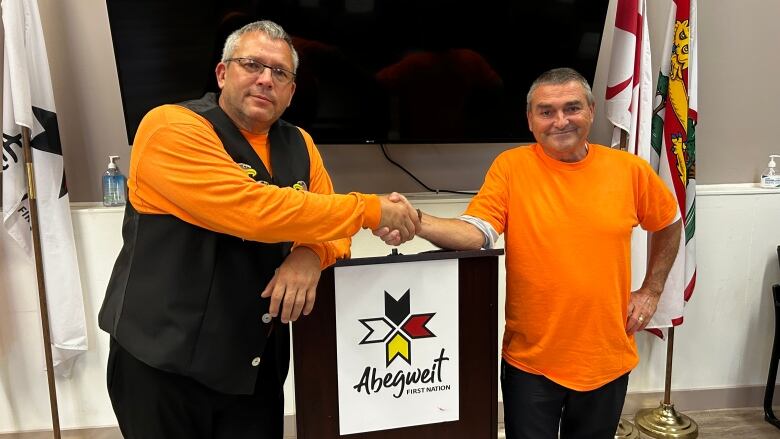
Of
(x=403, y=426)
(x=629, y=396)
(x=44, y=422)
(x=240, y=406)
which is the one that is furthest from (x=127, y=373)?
(x=629, y=396)

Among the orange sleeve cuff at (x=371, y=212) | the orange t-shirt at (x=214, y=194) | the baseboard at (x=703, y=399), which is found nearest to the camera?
the orange t-shirt at (x=214, y=194)

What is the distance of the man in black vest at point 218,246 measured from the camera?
3.76 ft

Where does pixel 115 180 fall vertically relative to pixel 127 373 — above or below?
above

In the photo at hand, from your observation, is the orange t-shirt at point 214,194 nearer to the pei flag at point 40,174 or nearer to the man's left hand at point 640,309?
the man's left hand at point 640,309

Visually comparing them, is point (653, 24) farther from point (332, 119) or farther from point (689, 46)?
point (332, 119)

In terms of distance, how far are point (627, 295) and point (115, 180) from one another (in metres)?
2.08

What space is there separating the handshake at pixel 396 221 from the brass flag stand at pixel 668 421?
A: 6.01ft

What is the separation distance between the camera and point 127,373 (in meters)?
1.30

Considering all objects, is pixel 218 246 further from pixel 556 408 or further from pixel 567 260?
pixel 556 408

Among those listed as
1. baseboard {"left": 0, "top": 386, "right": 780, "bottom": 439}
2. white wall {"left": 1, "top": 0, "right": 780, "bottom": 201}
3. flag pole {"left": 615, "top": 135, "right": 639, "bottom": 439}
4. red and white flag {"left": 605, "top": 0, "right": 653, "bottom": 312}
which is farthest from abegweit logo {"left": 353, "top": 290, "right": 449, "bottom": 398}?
baseboard {"left": 0, "top": 386, "right": 780, "bottom": 439}

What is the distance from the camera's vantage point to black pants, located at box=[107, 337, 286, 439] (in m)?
1.28

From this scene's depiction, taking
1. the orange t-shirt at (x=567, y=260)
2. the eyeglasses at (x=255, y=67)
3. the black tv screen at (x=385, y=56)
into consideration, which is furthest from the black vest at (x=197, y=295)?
the black tv screen at (x=385, y=56)

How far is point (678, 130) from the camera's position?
243 cm

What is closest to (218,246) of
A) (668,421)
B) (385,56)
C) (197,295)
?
(197,295)
